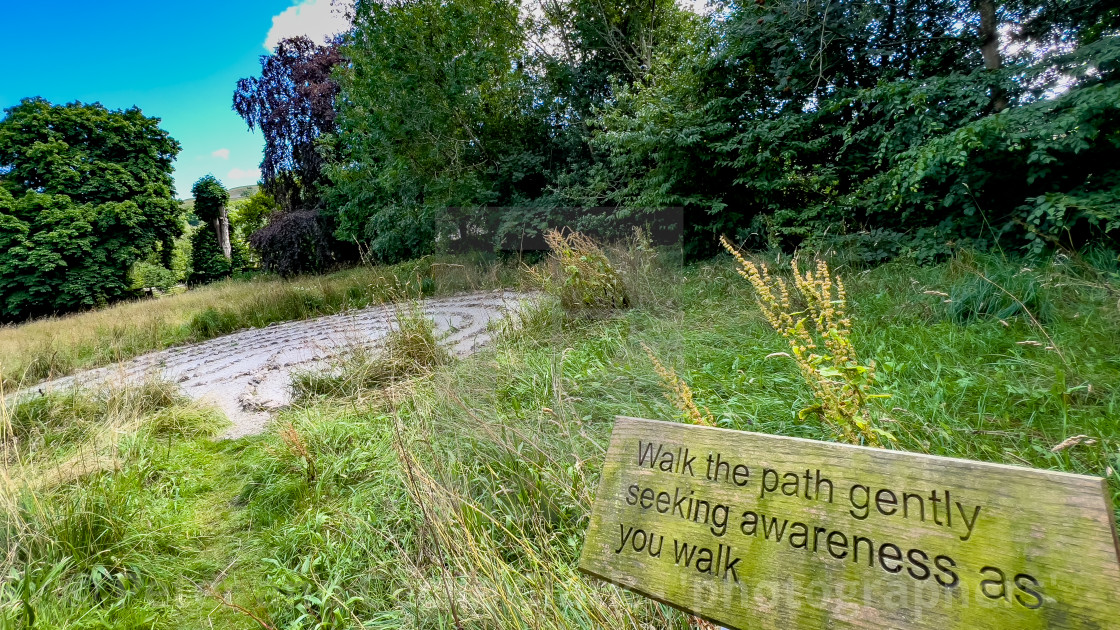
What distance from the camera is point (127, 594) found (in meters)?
1.55

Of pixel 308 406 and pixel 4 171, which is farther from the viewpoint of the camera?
pixel 4 171

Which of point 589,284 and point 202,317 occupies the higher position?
point 589,284

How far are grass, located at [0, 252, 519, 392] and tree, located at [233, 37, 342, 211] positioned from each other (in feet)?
22.2

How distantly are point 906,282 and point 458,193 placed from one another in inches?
277

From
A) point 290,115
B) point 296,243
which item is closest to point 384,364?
point 296,243

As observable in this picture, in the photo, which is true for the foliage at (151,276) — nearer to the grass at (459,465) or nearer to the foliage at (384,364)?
the grass at (459,465)

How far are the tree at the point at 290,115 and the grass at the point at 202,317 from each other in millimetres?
6752

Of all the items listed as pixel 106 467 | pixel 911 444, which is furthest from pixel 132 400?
pixel 911 444

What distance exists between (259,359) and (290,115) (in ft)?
42.3

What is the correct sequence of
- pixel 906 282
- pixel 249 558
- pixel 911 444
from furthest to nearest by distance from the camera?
pixel 906 282 < pixel 249 558 < pixel 911 444

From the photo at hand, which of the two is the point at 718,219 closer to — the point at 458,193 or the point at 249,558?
the point at 458,193

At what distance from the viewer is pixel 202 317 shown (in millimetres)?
6582

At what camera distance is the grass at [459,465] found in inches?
53.4

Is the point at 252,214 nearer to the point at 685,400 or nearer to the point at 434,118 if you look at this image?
the point at 434,118
